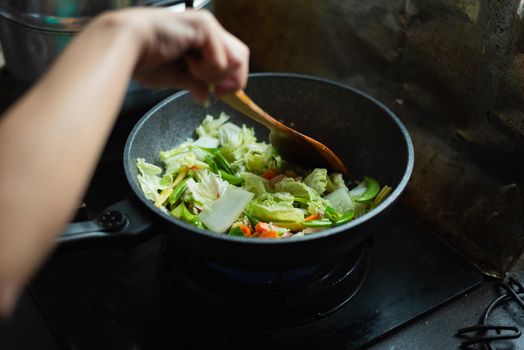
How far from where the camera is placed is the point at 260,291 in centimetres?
107

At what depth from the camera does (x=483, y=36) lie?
1.09 meters

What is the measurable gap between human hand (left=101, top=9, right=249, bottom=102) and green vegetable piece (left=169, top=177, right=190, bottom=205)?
1.19ft

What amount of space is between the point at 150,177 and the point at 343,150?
0.46 metres

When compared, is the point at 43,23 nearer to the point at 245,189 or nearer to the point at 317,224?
the point at 245,189

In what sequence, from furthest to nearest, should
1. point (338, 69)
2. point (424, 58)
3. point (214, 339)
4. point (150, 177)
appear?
1. point (338, 69)
2. point (424, 58)
3. point (150, 177)
4. point (214, 339)

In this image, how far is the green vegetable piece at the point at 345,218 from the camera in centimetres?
106

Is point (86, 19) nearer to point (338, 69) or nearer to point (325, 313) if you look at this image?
point (338, 69)

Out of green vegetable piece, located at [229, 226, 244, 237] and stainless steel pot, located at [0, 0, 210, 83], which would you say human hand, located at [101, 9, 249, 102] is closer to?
green vegetable piece, located at [229, 226, 244, 237]

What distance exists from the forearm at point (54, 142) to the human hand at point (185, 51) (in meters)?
0.06

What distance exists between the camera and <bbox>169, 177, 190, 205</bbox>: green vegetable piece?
3.70 ft

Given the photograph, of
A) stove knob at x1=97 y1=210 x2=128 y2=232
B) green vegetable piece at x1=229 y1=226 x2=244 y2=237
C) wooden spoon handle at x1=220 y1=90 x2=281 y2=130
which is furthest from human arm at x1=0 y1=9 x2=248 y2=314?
green vegetable piece at x1=229 y1=226 x2=244 y2=237

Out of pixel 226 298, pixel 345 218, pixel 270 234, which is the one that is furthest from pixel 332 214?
pixel 226 298

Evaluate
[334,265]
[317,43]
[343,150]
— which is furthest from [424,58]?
[334,265]

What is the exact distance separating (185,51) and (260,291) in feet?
1.72
